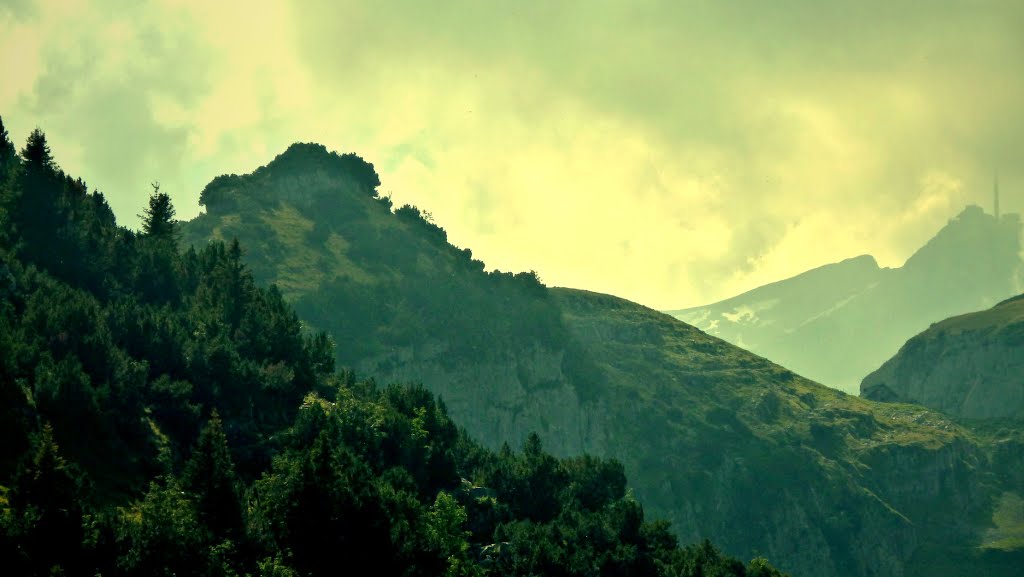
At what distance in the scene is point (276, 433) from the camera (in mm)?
103812

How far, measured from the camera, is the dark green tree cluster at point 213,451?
64062 mm

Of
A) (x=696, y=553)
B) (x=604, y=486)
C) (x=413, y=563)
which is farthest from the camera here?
(x=604, y=486)

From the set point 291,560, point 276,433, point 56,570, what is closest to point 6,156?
point 276,433

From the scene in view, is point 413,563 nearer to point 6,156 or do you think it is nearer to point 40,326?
point 40,326

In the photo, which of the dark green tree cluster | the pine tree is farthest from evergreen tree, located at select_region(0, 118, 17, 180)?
the pine tree

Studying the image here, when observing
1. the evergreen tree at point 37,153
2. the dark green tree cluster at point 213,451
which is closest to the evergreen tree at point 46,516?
the dark green tree cluster at point 213,451

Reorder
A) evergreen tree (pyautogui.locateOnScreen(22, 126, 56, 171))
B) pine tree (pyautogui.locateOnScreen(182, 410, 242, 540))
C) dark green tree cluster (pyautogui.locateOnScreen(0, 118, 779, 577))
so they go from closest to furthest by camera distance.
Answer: dark green tree cluster (pyautogui.locateOnScreen(0, 118, 779, 577))
pine tree (pyautogui.locateOnScreen(182, 410, 242, 540))
evergreen tree (pyautogui.locateOnScreen(22, 126, 56, 171))

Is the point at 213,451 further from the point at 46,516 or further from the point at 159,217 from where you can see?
the point at 159,217

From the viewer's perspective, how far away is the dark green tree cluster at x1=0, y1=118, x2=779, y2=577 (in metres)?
64.1

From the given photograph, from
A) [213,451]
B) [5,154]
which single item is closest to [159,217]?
[5,154]

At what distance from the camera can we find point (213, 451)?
248 ft

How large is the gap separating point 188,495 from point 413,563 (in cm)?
1933

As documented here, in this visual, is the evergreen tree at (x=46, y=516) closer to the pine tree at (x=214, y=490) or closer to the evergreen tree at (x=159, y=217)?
the pine tree at (x=214, y=490)

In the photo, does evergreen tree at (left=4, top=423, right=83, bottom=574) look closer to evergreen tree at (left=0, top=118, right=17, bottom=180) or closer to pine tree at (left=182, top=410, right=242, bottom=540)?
pine tree at (left=182, top=410, right=242, bottom=540)
